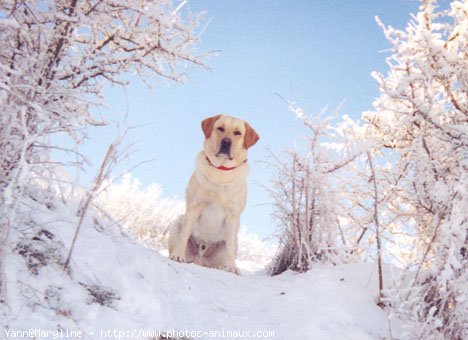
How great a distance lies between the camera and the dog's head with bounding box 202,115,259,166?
16.0ft

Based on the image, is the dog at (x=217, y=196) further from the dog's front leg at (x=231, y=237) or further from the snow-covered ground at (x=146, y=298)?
the snow-covered ground at (x=146, y=298)

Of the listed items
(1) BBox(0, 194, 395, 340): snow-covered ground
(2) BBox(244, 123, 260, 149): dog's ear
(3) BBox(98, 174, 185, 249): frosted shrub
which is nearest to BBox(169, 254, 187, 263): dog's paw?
(1) BBox(0, 194, 395, 340): snow-covered ground

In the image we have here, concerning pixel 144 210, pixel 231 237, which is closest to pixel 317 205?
pixel 231 237

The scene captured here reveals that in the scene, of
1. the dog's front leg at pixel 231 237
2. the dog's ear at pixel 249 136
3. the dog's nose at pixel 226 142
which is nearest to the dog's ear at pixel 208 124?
the dog's nose at pixel 226 142

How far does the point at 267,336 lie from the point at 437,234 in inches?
59.1

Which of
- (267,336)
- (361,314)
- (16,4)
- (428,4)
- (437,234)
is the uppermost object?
(428,4)

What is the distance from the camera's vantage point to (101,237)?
2939mm

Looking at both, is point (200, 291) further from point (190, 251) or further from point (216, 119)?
point (216, 119)

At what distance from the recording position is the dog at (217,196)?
4.80m

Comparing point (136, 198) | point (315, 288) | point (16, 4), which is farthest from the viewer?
point (136, 198)

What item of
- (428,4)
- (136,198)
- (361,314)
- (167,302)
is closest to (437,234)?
(361,314)

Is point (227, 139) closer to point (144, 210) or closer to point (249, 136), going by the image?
point (249, 136)

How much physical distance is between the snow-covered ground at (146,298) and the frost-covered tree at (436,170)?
366 mm

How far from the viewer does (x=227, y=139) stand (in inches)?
192
